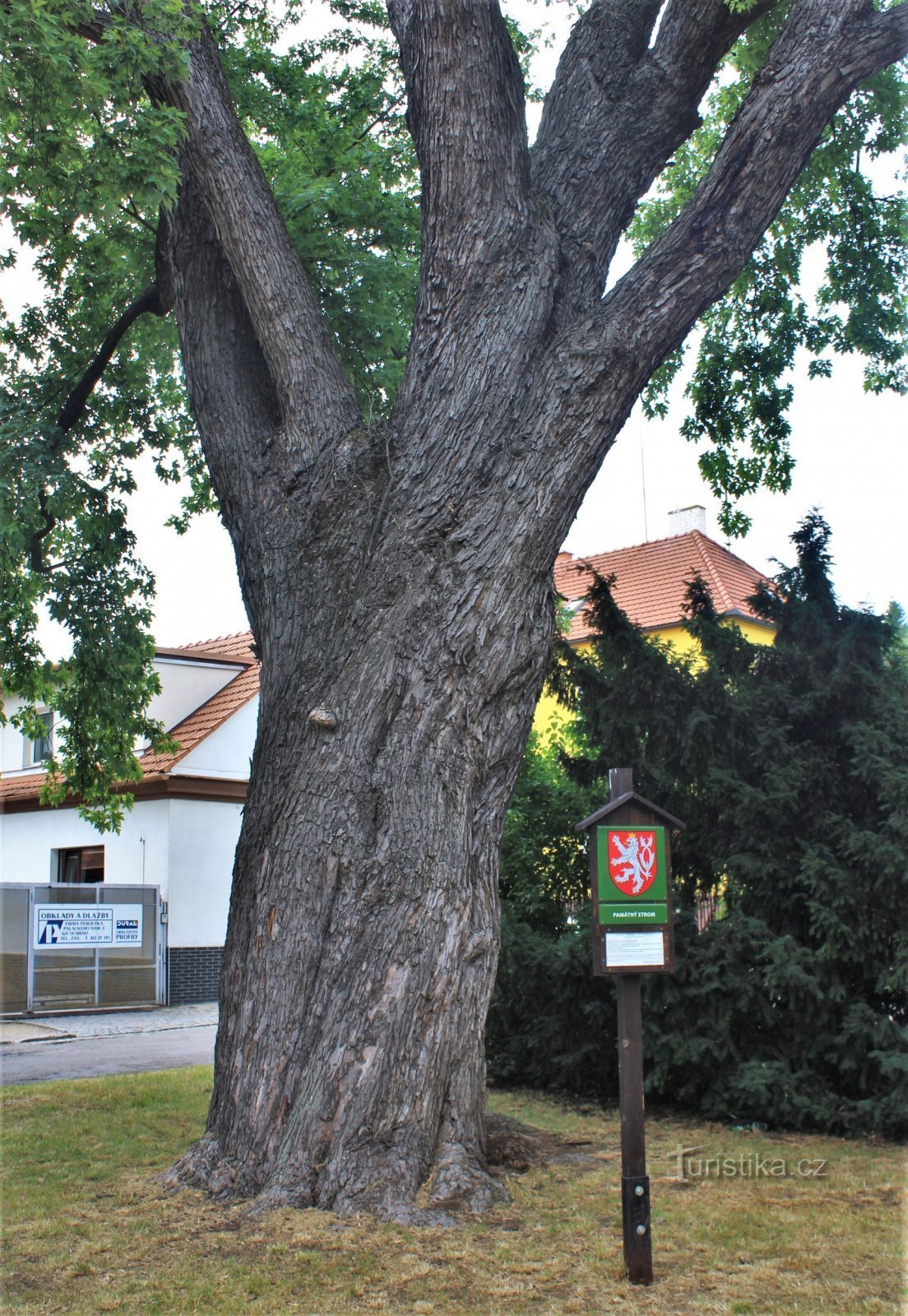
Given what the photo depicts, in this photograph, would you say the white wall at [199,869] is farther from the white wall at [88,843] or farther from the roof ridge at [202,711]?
the roof ridge at [202,711]

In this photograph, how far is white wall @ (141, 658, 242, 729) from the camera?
75.6 feet

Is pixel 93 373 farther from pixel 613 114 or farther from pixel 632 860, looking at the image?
pixel 632 860

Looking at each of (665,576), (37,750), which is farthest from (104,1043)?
(665,576)

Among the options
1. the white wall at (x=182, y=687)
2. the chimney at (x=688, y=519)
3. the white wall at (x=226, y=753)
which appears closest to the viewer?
the white wall at (x=226, y=753)

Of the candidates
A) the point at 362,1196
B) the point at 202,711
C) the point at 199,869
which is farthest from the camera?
the point at 202,711

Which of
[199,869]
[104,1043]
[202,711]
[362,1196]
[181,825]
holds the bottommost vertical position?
[104,1043]

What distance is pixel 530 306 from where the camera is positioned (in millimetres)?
6855

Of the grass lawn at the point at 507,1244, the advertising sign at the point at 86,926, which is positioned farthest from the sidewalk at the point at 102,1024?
the grass lawn at the point at 507,1244

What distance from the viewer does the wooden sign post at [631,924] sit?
4.83 metres

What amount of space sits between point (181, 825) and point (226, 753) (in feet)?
5.52

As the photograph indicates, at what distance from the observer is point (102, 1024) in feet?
54.7

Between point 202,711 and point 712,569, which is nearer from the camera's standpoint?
point 202,711

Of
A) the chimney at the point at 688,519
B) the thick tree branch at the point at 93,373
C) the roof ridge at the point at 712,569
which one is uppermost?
the chimney at the point at 688,519

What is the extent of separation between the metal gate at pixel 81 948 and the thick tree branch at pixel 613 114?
47.6 feet
